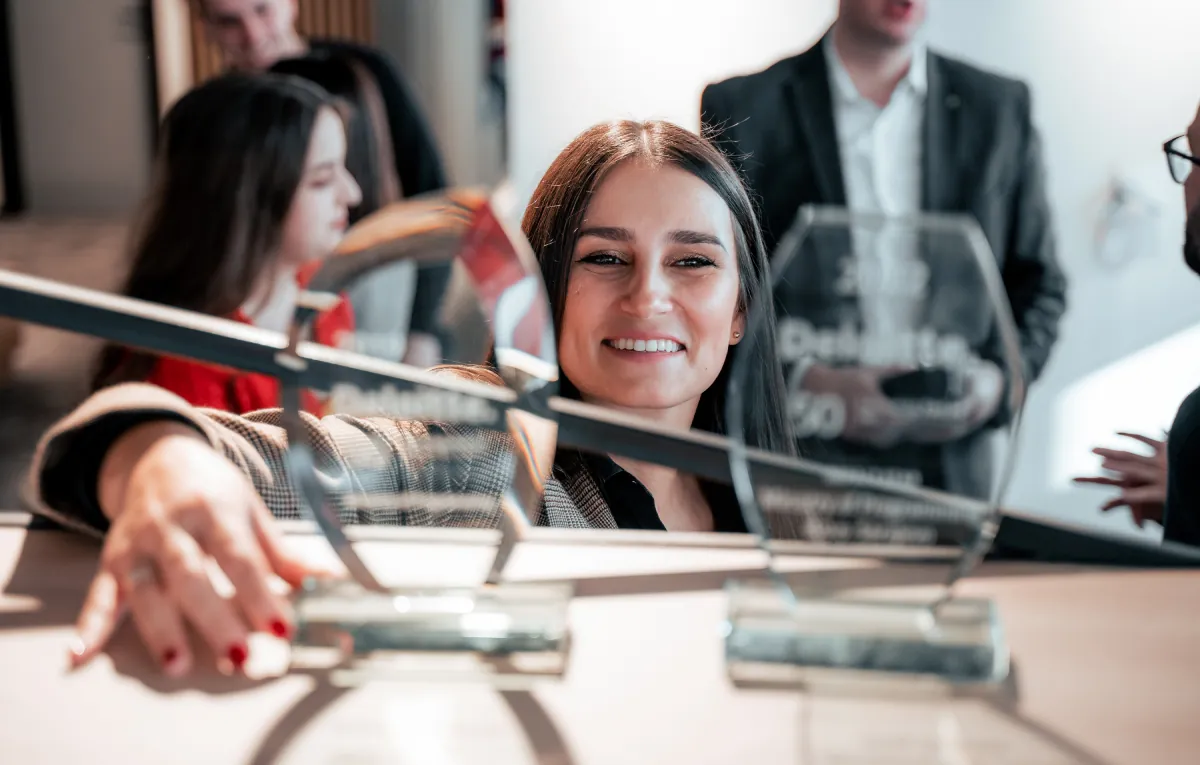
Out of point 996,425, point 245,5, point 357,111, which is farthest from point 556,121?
point 996,425

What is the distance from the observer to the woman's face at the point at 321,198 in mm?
1157

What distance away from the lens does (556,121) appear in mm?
1006

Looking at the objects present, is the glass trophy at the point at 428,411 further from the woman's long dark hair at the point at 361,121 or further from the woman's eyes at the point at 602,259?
A: the woman's long dark hair at the point at 361,121

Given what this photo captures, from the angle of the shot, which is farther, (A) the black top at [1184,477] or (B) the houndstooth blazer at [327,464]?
(A) the black top at [1184,477]

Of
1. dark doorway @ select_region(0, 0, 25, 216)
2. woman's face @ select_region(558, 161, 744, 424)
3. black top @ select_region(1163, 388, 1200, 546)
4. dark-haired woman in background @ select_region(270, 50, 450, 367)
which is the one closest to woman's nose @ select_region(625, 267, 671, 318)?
woman's face @ select_region(558, 161, 744, 424)

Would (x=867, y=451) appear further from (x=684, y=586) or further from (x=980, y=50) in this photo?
(x=980, y=50)

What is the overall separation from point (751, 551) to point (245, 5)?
0.87 metres

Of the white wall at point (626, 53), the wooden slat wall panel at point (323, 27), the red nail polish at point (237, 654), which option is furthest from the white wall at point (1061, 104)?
the red nail polish at point (237, 654)

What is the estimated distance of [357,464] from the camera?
1.84ft

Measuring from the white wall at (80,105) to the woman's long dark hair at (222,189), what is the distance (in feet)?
0.13

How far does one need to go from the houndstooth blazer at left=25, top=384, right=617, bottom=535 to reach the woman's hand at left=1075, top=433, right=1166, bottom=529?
42 centimetres

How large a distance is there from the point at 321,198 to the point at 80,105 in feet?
0.90

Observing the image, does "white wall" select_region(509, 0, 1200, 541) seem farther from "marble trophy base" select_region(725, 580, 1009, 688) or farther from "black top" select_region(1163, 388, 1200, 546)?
"marble trophy base" select_region(725, 580, 1009, 688)

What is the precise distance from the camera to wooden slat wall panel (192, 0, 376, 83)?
116cm
